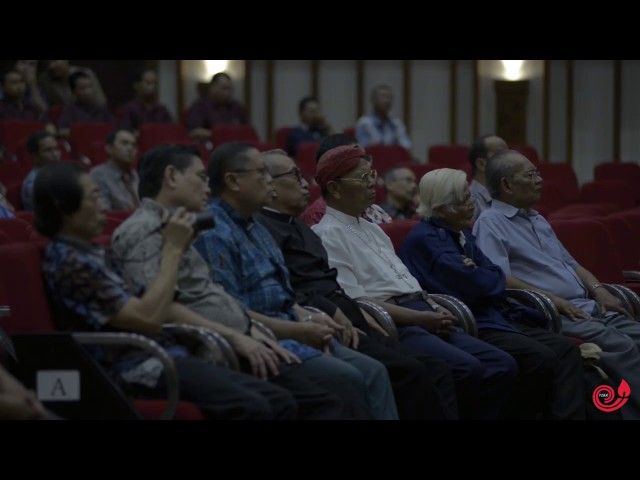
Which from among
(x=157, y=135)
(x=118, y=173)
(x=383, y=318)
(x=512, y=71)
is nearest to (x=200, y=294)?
(x=383, y=318)

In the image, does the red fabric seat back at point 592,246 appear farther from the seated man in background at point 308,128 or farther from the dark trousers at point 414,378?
the seated man in background at point 308,128

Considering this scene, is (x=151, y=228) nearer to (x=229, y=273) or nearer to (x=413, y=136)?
(x=229, y=273)

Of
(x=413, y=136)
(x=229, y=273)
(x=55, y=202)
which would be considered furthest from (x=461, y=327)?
(x=413, y=136)

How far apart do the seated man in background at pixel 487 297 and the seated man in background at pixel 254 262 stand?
2.29 ft

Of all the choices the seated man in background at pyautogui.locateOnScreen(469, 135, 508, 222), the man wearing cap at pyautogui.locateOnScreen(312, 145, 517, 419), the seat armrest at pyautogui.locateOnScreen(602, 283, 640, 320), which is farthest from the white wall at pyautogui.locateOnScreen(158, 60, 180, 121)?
the man wearing cap at pyautogui.locateOnScreen(312, 145, 517, 419)

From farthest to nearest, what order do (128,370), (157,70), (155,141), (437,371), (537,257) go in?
(157,70) < (155,141) < (537,257) < (437,371) < (128,370)

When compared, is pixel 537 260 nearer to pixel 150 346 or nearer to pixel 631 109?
pixel 150 346

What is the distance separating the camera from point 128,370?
9.71 feet

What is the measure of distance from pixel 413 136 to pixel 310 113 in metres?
2.11

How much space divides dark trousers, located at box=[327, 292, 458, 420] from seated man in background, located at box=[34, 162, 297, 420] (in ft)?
2.09

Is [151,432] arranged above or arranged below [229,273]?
below

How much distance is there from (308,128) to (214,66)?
2103mm

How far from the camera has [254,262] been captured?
3420 millimetres

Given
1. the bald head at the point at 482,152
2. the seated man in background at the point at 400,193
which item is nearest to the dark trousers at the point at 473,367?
the bald head at the point at 482,152
